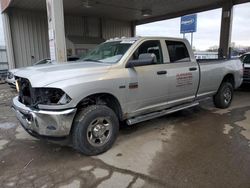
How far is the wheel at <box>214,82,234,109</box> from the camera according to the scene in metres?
6.05

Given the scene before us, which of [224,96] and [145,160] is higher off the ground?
[224,96]

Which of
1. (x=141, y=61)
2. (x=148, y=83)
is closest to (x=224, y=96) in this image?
(x=148, y=83)

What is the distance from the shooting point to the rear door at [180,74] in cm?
445

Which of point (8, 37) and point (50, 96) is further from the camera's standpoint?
point (8, 37)

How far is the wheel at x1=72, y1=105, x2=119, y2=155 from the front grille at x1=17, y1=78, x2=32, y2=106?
88cm

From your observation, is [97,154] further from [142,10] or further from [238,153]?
[142,10]

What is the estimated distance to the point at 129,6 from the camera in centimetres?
1262

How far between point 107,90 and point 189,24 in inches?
354

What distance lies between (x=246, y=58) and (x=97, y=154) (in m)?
9.22

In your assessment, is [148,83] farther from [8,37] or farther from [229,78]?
[8,37]

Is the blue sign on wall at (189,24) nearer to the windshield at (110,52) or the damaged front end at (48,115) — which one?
the windshield at (110,52)

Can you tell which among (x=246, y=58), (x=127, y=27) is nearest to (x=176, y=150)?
(x=246, y=58)

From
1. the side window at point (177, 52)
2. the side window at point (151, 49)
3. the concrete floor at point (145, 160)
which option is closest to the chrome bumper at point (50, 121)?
the concrete floor at point (145, 160)

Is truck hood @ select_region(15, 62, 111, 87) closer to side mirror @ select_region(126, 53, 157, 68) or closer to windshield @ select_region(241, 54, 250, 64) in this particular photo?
side mirror @ select_region(126, 53, 157, 68)
